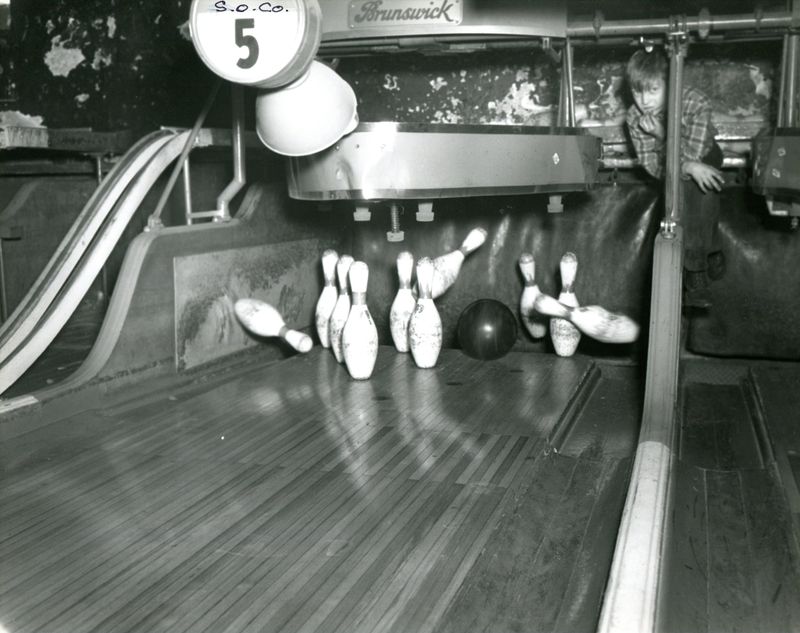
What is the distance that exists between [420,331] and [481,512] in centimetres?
140

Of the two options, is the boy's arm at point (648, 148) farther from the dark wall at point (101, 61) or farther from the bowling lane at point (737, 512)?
the dark wall at point (101, 61)

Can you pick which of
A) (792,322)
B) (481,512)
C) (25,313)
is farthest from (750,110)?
(25,313)

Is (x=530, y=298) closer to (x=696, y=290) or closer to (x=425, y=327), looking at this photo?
(x=425, y=327)

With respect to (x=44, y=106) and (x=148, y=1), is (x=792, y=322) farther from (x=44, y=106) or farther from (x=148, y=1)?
(x=44, y=106)

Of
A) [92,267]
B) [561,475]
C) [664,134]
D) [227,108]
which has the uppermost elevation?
[227,108]

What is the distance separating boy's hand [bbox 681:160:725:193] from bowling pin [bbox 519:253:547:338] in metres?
0.72

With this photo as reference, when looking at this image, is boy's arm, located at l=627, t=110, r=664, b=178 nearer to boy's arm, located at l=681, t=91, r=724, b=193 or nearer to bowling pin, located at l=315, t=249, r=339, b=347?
boy's arm, located at l=681, t=91, r=724, b=193

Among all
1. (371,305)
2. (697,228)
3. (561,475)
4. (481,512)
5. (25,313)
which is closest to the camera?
(481,512)

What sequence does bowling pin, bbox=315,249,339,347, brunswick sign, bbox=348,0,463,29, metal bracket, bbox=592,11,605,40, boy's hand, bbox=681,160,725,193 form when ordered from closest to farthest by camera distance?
brunswick sign, bbox=348,0,463,29 < metal bracket, bbox=592,11,605,40 < boy's hand, bbox=681,160,725,193 < bowling pin, bbox=315,249,339,347

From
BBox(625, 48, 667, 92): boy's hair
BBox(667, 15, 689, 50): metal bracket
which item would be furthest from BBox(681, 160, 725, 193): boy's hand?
BBox(667, 15, 689, 50): metal bracket

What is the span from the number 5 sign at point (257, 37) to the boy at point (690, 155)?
5.40 feet

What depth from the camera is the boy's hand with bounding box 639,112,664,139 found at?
3406 millimetres

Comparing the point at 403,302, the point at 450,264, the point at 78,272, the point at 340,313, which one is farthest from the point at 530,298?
the point at 78,272

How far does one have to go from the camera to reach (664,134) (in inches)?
134
